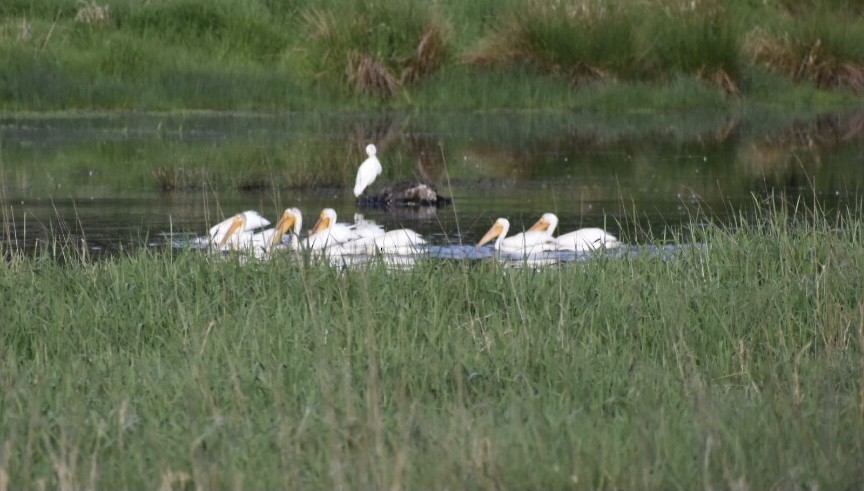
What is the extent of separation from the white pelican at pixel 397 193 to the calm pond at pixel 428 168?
0.56ft

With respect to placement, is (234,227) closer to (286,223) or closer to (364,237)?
(286,223)

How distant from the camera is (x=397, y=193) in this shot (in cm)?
1334

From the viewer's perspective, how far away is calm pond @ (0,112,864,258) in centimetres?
1189

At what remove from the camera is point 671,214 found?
12.2 meters

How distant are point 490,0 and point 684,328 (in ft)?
75.7

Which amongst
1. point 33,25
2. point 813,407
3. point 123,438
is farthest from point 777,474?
point 33,25

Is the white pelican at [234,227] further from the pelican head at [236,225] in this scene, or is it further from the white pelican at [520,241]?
the white pelican at [520,241]

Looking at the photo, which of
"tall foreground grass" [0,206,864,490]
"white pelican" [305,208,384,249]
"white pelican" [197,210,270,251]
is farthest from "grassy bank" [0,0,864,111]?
"tall foreground grass" [0,206,864,490]

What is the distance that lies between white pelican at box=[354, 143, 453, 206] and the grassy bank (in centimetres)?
912

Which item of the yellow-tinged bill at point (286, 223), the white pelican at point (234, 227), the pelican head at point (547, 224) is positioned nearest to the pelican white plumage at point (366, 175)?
the white pelican at point (234, 227)

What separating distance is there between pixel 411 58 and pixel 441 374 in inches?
716

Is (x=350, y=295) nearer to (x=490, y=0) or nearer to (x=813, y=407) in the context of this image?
(x=813, y=407)

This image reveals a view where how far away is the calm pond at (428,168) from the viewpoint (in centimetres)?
1189

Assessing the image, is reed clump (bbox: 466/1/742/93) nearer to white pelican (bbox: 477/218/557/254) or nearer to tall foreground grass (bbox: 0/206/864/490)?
white pelican (bbox: 477/218/557/254)
